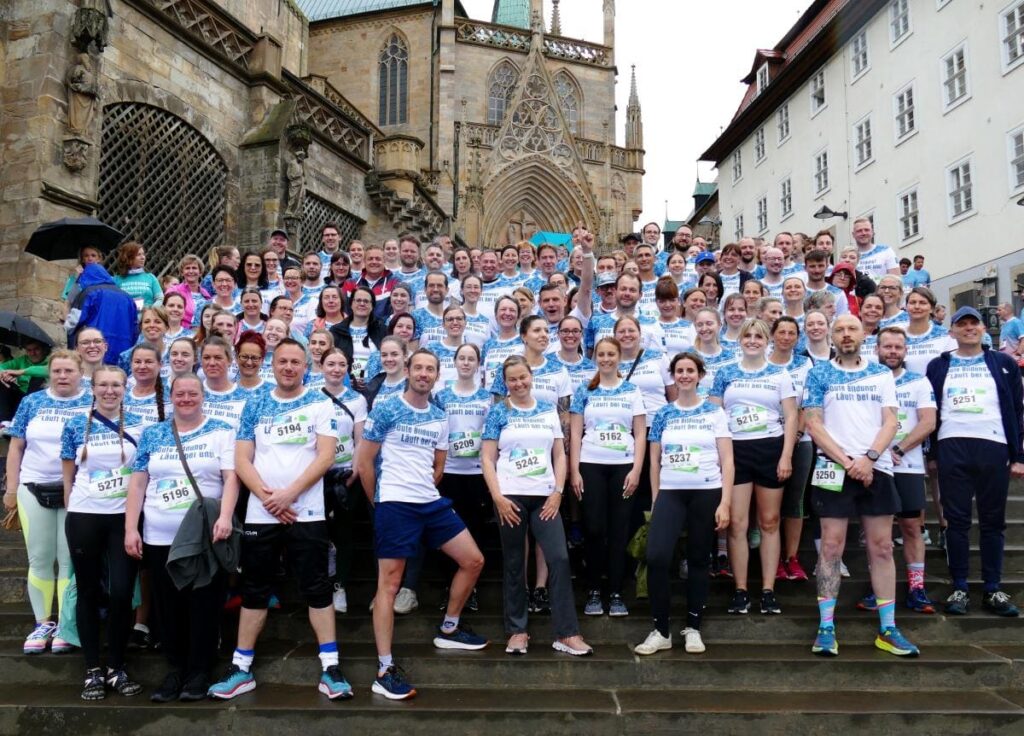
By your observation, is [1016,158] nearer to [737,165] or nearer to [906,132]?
[906,132]

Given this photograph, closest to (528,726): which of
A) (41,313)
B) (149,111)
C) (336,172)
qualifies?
(41,313)

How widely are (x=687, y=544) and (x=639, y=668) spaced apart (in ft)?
2.65

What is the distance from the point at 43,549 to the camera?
17.0ft

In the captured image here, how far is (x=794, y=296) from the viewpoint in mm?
7164

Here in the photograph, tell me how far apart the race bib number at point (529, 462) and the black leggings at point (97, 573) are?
2.35 metres

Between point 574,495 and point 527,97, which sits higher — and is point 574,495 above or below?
below

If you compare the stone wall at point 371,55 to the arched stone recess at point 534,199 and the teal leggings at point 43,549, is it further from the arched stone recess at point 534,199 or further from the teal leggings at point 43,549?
the teal leggings at point 43,549

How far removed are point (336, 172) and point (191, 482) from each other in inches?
566

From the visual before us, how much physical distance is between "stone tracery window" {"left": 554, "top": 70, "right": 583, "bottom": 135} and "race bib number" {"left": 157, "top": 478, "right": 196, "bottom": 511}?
133 feet

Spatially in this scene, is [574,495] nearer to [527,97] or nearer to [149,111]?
[149,111]

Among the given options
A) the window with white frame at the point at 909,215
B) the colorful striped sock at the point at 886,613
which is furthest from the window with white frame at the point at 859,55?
the colorful striped sock at the point at 886,613

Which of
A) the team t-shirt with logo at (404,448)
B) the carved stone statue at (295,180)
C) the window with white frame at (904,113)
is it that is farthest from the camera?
the window with white frame at (904,113)

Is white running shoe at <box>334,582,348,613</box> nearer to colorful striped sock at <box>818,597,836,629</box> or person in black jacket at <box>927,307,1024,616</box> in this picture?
colorful striped sock at <box>818,597,836,629</box>

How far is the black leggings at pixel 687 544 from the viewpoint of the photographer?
5.01 m
